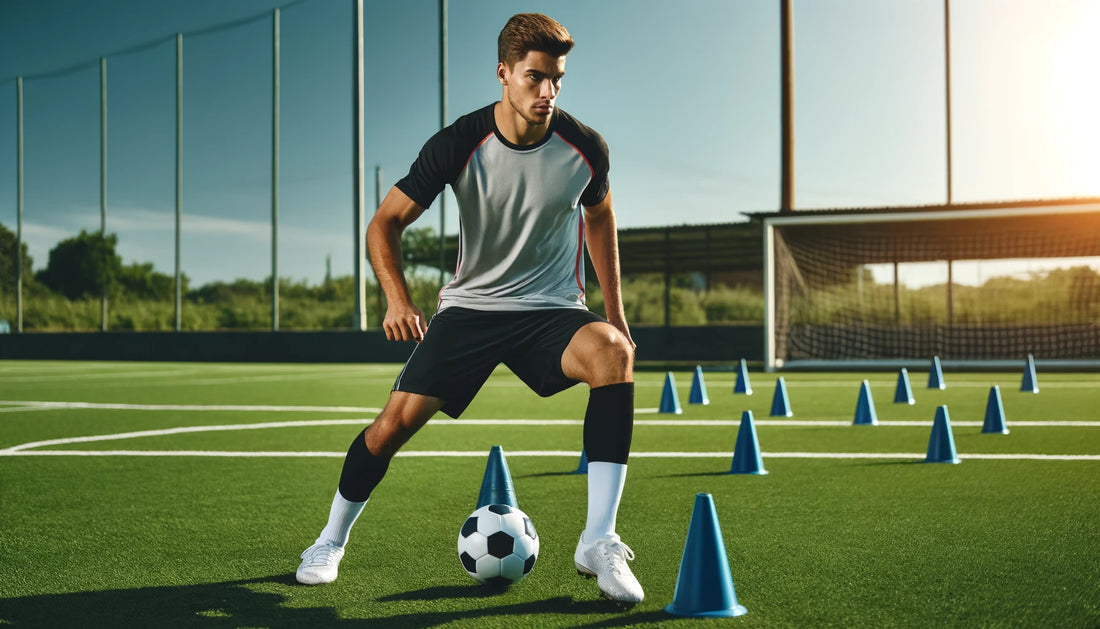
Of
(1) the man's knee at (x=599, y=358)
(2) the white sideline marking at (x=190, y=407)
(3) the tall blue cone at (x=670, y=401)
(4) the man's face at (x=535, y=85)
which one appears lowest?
(2) the white sideline marking at (x=190, y=407)

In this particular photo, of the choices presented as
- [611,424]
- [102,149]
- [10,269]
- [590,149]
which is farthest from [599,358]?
[10,269]

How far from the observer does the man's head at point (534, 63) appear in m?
3.70

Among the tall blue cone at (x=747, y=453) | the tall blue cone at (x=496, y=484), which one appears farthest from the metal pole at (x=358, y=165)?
the tall blue cone at (x=496, y=484)

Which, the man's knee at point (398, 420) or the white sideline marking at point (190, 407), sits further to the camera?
the white sideline marking at point (190, 407)

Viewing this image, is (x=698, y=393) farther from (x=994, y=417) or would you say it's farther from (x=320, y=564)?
(x=320, y=564)

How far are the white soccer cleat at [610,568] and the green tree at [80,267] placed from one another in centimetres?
4774

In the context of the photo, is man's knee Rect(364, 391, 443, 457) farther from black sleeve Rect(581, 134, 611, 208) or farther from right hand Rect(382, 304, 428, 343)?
black sleeve Rect(581, 134, 611, 208)

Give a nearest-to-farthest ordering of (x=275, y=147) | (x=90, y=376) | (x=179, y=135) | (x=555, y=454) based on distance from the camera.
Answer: (x=555, y=454), (x=90, y=376), (x=275, y=147), (x=179, y=135)

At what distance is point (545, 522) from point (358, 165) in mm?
24662

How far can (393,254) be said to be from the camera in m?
3.98

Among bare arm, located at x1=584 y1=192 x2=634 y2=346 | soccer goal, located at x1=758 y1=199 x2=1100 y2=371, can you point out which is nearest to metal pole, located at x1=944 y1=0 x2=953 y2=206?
soccer goal, located at x1=758 y1=199 x2=1100 y2=371

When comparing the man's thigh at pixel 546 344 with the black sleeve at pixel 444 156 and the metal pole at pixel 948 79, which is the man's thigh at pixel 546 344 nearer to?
the black sleeve at pixel 444 156

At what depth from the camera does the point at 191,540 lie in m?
4.77

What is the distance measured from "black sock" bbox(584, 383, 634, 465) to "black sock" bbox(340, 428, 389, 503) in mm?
829
